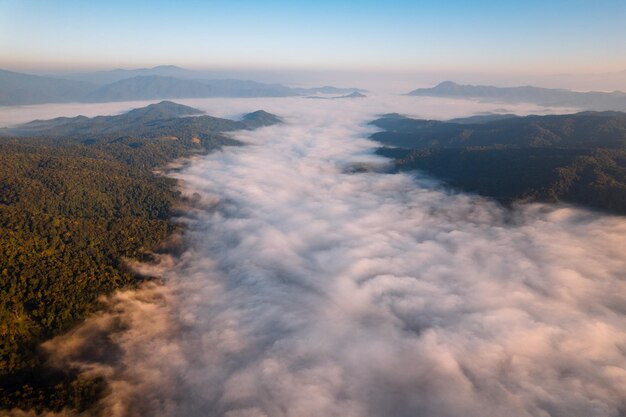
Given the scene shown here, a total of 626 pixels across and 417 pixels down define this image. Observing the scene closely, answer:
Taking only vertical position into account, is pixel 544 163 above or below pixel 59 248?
above

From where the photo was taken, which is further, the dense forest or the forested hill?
the forested hill

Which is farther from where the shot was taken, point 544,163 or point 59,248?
point 544,163

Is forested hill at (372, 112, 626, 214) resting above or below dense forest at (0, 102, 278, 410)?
above

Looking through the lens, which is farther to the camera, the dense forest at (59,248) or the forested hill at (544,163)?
the forested hill at (544,163)

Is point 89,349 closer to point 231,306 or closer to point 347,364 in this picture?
point 231,306
